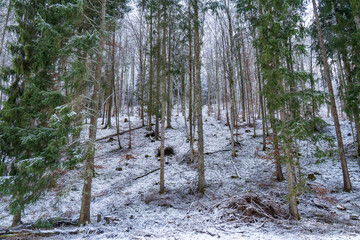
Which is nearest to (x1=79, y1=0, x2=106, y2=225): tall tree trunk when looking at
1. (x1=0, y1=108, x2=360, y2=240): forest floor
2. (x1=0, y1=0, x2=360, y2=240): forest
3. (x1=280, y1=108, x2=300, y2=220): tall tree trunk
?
(x1=0, y1=0, x2=360, y2=240): forest

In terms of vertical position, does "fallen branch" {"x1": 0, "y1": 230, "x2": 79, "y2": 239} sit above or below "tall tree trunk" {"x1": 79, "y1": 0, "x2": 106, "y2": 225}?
below

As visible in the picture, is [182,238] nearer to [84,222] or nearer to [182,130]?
[84,222]

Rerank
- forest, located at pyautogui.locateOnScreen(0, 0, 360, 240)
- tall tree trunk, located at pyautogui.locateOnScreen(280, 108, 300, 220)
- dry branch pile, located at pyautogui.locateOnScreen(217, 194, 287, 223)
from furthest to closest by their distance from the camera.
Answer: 1. dry branch pile, located at pyautogui.locateOnScreen(217, 194, 287, 223)
2. tall tree trunk, located at pyautogui.locateOnScreen(280, 108, 300, 220)
3. forest, located at pyautogui.locateOnScreen(0, 0, 360, 240)

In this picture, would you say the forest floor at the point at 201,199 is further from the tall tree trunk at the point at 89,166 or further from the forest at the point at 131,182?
the tall tree trunk at the point at 89,166

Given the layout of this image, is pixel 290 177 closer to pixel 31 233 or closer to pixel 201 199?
pixel 201 199

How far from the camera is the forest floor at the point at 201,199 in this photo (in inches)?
196

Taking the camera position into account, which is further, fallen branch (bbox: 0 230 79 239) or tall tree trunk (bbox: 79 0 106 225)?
tall tree trunk (bbox: 79 0 106 225)

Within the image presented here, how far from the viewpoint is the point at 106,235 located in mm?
4906

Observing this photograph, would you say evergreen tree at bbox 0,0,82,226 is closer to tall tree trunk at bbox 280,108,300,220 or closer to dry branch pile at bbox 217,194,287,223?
dry branch pile at bbox 217,194,287,223

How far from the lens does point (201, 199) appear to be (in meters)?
7.76

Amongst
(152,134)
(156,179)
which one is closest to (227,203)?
(156,179)

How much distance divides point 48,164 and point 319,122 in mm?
7765

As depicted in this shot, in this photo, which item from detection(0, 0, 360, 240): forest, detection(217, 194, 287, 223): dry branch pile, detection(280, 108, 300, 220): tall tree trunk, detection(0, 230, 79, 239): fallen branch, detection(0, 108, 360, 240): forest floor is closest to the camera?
detection(0, 230, 79, 239): fallen branch

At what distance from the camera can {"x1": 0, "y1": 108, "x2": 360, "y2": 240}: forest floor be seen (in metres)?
4.98
